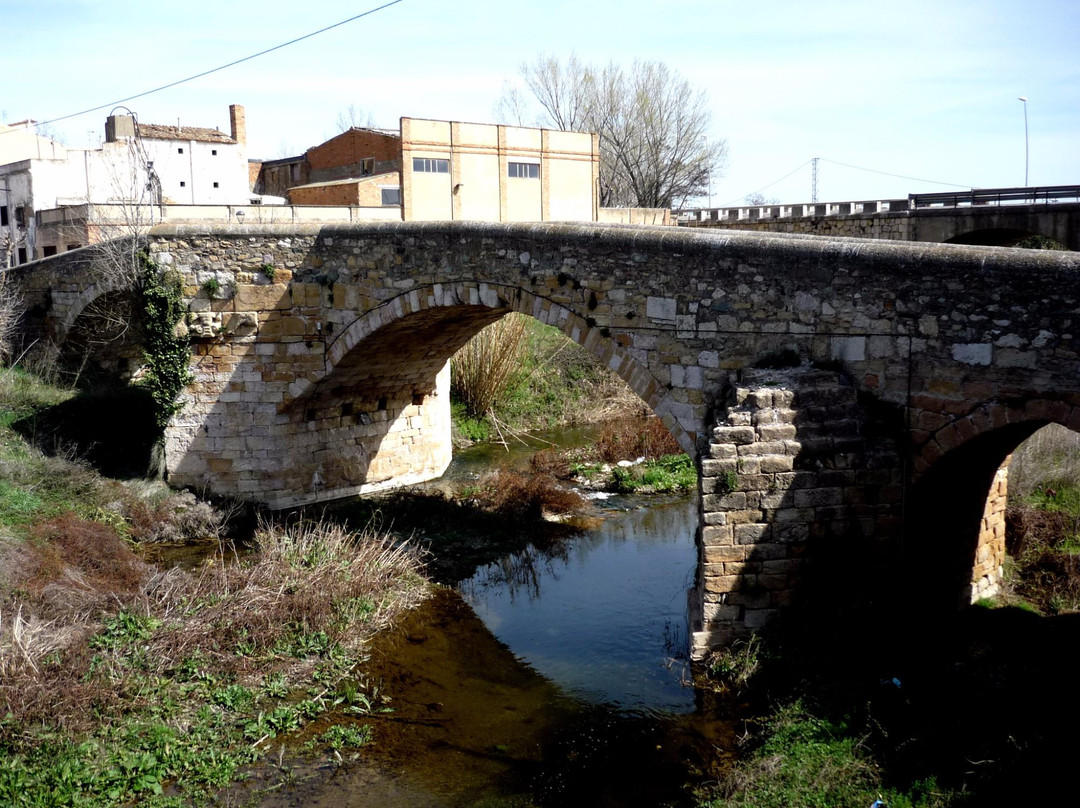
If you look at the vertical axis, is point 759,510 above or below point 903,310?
below

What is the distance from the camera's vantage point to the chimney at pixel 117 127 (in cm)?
3006

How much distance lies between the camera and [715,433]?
8.29 meters

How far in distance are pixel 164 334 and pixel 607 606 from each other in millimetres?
7255

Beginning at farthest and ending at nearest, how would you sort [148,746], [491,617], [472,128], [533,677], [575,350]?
[472,128]
[575,350]
[491,617]
[533,677]
[148,746]

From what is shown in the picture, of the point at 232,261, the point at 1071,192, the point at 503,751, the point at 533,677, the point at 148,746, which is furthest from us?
the point at 1071,192

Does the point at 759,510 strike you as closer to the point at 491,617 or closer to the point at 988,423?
the point at 988,423

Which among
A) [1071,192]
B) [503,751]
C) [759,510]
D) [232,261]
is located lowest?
[503,751]

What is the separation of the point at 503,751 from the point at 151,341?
27.8ft

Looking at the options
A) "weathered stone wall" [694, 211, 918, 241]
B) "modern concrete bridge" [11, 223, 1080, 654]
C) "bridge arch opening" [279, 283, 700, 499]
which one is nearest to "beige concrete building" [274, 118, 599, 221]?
"weathered stone wall" [694, 211, 918, 241]

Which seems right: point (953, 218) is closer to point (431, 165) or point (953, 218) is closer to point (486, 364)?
point (486, 364)

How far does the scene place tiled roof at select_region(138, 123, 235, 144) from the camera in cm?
2942

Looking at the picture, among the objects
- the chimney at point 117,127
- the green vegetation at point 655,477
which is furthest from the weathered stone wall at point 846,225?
the chimney at point 117,127

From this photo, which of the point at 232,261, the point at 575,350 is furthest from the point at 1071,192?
the point at 232,261

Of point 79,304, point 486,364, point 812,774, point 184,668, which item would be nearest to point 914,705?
point 812,774
